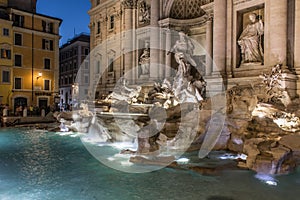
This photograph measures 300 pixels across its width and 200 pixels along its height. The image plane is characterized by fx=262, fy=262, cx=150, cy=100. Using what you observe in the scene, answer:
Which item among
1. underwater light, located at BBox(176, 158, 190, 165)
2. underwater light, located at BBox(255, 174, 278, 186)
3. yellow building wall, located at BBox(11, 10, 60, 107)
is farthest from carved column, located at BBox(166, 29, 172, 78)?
yellow building wall, located at BBox(11, 10, 60, 107)

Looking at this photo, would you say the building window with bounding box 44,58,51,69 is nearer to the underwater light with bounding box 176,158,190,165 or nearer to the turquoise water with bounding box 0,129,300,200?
the turquoise water with bounding box 0,129,300,200

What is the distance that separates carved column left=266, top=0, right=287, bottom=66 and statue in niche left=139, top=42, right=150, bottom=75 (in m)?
9.54

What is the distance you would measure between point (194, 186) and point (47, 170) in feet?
11.9

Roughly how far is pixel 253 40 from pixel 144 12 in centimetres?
988

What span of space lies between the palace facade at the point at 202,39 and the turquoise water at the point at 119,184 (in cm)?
611

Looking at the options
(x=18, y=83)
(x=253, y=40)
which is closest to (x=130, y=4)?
(x=253, y=40)

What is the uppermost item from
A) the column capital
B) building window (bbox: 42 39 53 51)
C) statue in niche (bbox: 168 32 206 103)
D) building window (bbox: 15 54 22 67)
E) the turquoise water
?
the column capital

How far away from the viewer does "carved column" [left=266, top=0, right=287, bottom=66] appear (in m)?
10.7

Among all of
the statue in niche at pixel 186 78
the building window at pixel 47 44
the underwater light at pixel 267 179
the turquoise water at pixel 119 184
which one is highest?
the building window at pixel 47 44

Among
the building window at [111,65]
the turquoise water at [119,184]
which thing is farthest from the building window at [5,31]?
the turquoise water at [119,184]

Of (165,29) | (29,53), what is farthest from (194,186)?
(29,53)

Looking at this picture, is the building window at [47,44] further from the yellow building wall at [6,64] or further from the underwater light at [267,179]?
the underwater light at [267,179]

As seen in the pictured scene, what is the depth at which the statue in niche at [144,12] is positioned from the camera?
19.4 meters

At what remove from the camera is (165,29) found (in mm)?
17062
